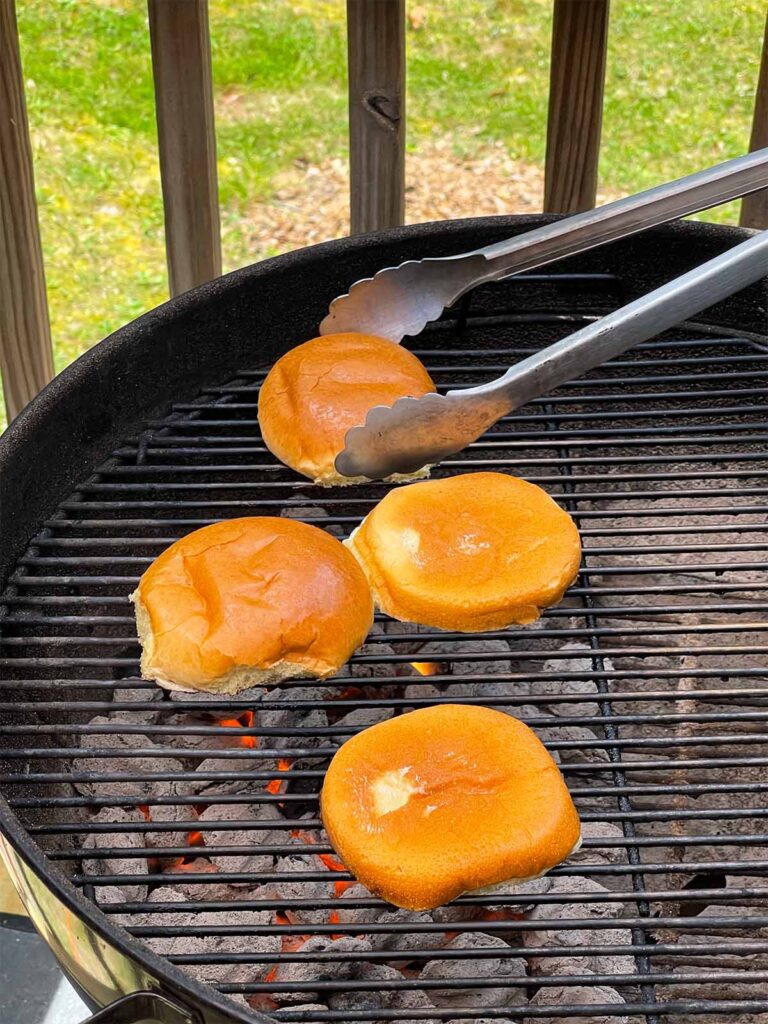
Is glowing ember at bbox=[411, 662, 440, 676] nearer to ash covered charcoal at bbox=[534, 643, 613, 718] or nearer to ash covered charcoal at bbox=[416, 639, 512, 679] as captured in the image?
ash covered charcoal at bbox=[416, 639, 512, 679]

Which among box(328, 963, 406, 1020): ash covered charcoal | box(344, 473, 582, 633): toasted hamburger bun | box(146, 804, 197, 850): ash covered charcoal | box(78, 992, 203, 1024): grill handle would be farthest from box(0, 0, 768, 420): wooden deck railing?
box(78, 992, 203, 1024): grill handle

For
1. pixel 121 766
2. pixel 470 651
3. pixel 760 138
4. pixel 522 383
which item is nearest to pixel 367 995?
pixel 121 766

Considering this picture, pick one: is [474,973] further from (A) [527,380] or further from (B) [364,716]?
(A) [527,380]

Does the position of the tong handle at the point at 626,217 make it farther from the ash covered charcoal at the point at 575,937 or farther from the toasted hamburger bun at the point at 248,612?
the ash covered charcoal at the point at 575,937

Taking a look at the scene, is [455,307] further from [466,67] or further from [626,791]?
[466,67]

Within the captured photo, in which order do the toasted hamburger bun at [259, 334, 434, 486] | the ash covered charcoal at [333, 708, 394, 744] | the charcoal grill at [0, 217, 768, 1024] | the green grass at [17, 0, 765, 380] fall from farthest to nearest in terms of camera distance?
the green grass at [17, 0, 765, 380] → the toasted hamburger bun at [259, 334, 434, 486] → the ash covered charcoal at [333, 708, 394, 744] → the charcoal grill at [0, 217, 768, 1024]

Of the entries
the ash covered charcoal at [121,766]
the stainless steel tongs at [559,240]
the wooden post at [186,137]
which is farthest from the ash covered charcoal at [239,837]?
the wooden post at [186,137]
